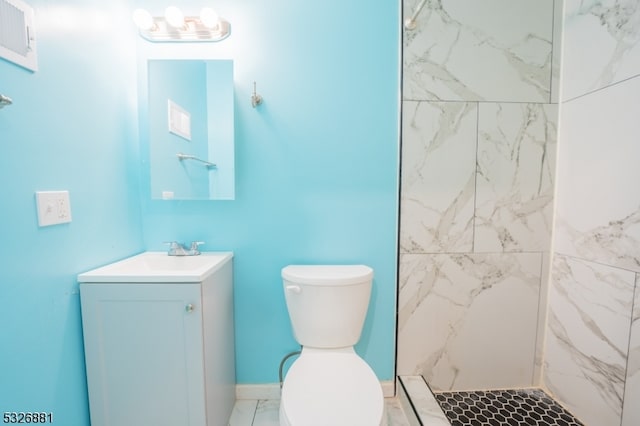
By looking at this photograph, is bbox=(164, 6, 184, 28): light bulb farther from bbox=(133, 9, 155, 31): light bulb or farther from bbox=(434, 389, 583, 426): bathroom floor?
bbox=(434, 389, 583, 426): bathroom floor

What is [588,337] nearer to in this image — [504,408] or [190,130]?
[504,408]

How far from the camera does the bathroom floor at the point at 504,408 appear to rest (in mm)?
1268

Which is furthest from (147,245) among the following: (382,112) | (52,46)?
(382,112)

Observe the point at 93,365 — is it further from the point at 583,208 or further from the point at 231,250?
the point at 583,208

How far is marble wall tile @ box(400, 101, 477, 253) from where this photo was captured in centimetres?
138

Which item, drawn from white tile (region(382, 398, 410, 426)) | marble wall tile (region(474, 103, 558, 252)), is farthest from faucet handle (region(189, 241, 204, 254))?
marble wall tile (region(474, 103, 558, 252))

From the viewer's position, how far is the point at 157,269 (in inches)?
49.1

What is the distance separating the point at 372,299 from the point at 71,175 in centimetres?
141

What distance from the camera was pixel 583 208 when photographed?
4.12 ft

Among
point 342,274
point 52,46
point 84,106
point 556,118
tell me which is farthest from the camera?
point 556,118

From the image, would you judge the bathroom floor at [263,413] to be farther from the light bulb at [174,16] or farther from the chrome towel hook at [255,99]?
the light bulb at [174,16]

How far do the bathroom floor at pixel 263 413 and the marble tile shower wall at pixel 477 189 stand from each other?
19 cm

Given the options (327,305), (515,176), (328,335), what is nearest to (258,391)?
(328,335)

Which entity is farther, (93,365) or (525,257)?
(525,257)
